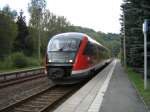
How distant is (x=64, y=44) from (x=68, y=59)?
4.07 feet

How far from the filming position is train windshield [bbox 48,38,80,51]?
1771cm

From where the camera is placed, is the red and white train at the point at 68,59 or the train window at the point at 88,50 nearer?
the red and white train at the point at 68,59

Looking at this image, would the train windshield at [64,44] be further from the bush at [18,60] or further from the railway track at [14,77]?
the bush at [18,60]

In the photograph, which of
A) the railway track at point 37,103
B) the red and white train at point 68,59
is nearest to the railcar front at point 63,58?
the red and white train at point 68,59

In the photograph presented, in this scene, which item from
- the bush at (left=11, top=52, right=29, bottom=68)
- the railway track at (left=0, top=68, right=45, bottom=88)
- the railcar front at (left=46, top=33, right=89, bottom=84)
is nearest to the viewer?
the railcar front at (left=46, top=33, right=89, bottom=84)

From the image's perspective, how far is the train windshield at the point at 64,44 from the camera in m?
17.7

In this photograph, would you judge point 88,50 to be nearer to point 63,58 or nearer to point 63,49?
point 63,49

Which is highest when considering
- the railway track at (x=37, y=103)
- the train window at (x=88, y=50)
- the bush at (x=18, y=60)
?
the train window at (x=88, y=50)

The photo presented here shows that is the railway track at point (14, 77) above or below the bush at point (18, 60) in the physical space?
below

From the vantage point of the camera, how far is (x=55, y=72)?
16.7m

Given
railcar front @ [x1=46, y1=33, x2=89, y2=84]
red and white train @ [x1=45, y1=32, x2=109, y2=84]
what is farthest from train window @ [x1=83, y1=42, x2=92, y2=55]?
railcar front @ [x1=46, y1=33, x2=89, y2=84]

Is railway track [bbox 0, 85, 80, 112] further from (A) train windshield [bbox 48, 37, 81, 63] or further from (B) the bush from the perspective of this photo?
(B) the bush

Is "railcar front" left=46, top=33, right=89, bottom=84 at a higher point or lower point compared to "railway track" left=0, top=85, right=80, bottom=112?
higher

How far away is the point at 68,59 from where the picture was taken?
56.0 ft
